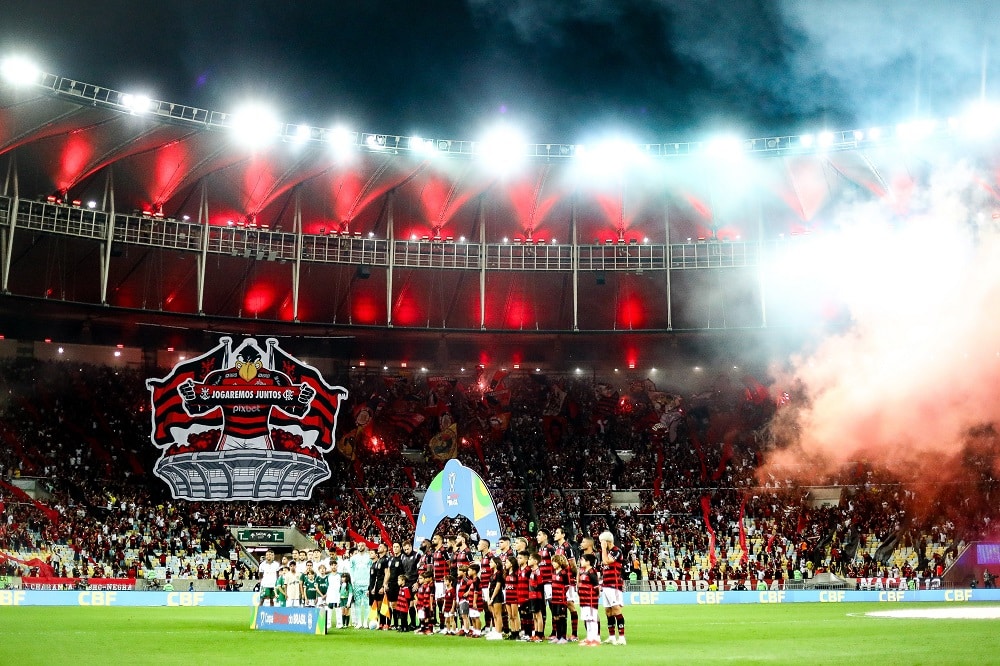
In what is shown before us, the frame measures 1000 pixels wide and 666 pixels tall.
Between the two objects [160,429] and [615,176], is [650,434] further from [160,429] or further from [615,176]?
[160,429]

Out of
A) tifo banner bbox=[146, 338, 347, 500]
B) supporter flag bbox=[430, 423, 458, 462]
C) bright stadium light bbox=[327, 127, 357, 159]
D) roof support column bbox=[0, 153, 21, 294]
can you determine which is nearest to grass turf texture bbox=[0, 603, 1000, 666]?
tifo banner bbox=[146, 338, 347, 500]

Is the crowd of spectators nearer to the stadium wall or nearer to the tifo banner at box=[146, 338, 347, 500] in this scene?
the stadium wall

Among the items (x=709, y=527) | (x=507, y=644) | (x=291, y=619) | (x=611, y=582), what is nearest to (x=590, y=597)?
(x=611, y=582)

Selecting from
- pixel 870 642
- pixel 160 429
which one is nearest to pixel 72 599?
pixel 160 429

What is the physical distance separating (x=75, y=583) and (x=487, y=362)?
82.0 feet

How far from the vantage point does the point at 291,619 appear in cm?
1967

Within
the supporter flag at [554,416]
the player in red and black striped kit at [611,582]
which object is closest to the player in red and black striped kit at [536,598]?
the player in red and black striped kit at [611,582]

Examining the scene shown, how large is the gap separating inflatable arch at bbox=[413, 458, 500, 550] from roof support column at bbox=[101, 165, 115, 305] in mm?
21879

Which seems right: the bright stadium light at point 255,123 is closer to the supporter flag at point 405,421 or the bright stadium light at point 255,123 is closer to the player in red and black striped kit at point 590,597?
the supporter flag at point 405,421

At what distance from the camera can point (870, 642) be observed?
53.8ft

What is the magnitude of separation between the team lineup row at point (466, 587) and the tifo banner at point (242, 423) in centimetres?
1324

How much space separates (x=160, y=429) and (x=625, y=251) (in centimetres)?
2693

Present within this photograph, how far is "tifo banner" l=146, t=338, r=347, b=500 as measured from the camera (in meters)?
34.8

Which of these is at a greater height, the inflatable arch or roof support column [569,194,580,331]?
roof support column [569,194,580,331]
